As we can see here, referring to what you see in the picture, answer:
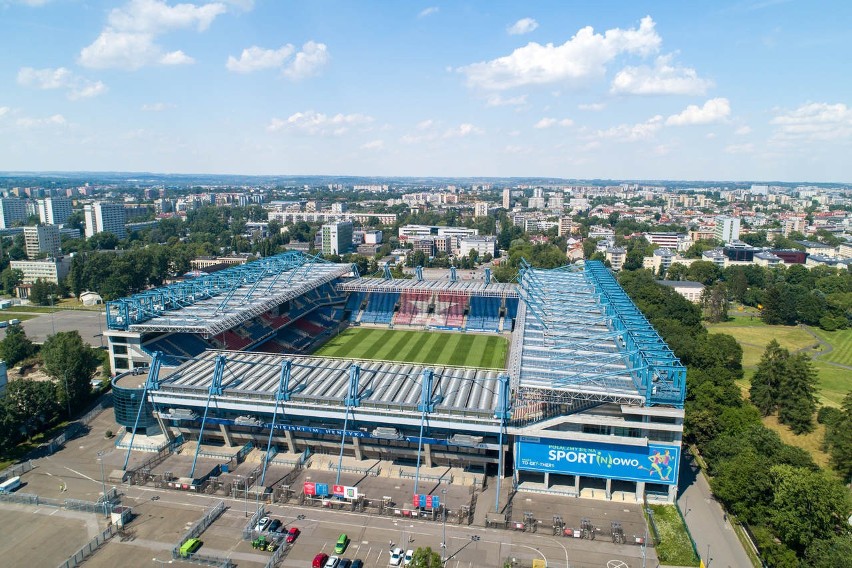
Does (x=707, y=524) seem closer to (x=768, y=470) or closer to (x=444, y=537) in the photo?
(x=768, y=470)

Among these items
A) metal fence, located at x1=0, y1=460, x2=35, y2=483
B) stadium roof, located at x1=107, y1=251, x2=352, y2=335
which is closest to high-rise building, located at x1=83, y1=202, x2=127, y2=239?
stadium roof, located at x1=107, y1=251, x2=352, y2=335

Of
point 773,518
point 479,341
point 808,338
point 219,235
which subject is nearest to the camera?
point 773,518

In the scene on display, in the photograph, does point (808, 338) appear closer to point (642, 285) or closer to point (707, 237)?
point (642, 285)

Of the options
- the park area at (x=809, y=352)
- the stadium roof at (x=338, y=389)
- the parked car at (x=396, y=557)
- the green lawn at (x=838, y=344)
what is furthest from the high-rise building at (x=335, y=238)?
the parked car at (x=396, y=557)

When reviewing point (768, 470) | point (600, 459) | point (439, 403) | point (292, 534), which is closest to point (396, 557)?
point (292, 534)

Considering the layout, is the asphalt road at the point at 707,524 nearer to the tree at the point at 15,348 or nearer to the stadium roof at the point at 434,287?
the stadium roof at the point at 434,287

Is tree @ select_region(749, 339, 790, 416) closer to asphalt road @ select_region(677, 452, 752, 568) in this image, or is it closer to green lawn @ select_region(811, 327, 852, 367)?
asphalt road @ select_region(677, 452, 752, 568)

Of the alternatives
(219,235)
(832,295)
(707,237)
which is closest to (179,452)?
(832,295)
